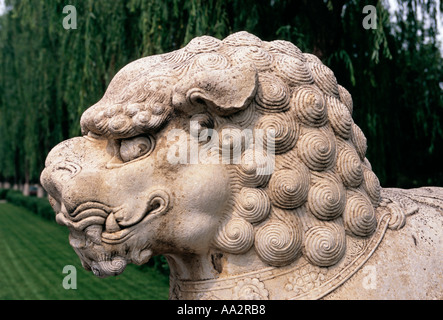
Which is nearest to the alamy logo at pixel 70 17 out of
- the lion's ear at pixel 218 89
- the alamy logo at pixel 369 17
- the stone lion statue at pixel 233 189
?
the alamy logo at pixel 369 17

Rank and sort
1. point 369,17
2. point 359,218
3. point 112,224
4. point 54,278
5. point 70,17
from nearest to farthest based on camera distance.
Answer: point 112,224, point 359,218, point 369,17, point 70,17, point 54,278

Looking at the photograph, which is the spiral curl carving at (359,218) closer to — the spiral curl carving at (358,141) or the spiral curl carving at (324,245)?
the spiral curl carving at (324,245)

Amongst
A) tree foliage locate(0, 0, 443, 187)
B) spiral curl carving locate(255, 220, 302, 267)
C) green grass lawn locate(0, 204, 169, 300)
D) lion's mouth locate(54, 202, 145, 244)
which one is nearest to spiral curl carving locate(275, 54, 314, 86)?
spiral curl carving locate(255, 220, 302, 267)

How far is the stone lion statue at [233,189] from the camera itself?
55.6 inches

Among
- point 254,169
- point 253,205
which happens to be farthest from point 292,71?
point 253,205

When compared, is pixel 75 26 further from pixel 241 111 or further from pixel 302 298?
pixel 302 298

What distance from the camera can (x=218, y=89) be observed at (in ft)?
4.62

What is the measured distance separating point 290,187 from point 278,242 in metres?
0.18

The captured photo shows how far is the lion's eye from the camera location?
1452 mm

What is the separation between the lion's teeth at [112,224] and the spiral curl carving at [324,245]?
2.03 feet

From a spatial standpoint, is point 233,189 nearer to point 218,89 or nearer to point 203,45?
point 218,89

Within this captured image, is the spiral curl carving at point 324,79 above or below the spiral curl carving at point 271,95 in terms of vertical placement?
above
